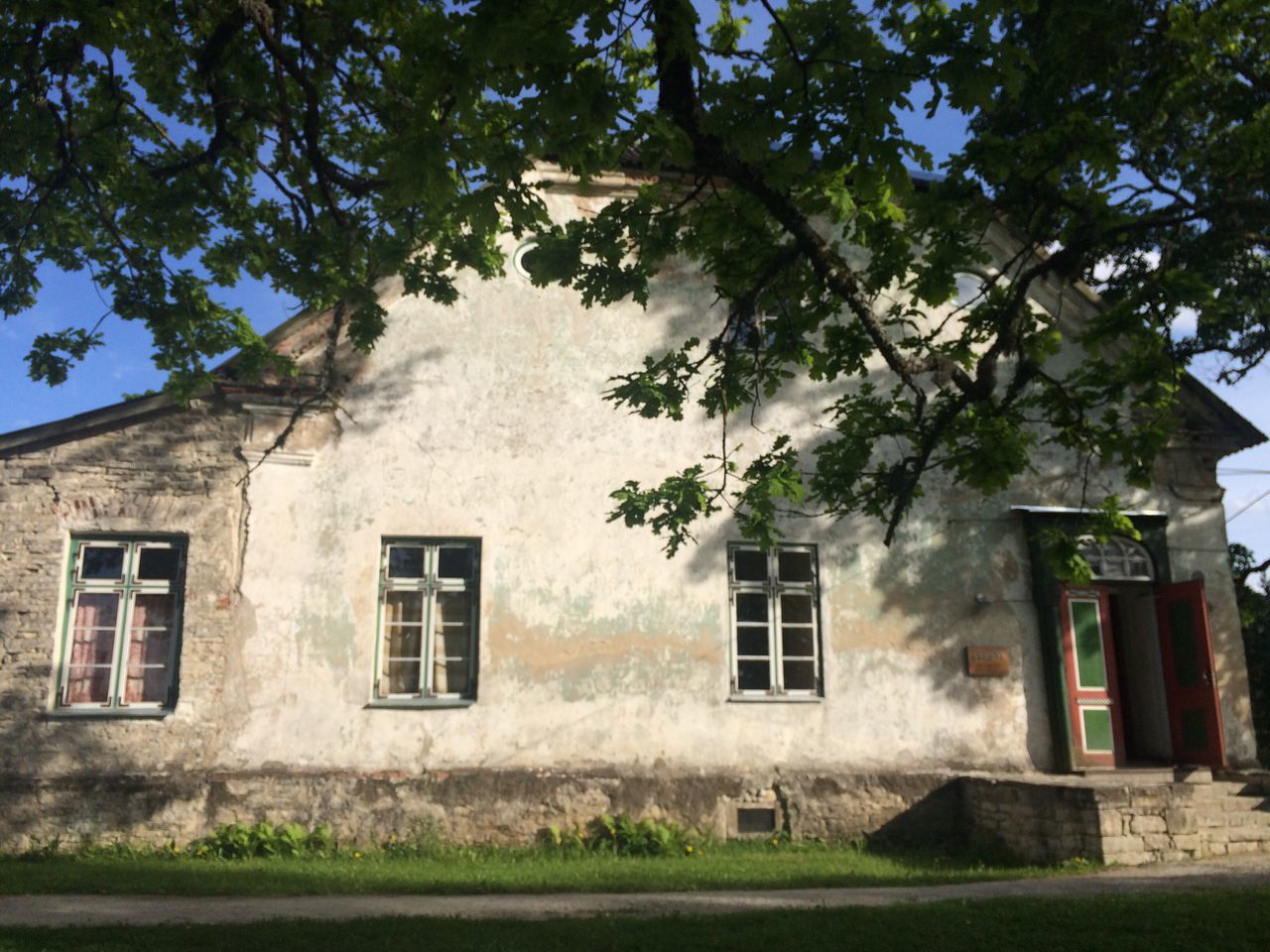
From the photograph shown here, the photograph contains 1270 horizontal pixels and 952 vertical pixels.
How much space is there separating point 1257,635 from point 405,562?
39.0ft

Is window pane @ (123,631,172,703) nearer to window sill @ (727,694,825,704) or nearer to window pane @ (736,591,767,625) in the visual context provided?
window sill @ (727,694,825,704)

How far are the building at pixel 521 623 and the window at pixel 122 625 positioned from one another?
1.1 inches

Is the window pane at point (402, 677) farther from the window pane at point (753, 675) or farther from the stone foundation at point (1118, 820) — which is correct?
the stone foundation at point (1118, 820)

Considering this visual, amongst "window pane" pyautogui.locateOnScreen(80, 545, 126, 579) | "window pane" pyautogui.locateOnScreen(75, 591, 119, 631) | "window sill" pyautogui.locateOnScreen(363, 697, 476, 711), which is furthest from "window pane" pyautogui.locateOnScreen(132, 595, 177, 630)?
"window sill" pyautogui.locateOnScreen(363, 697, 476, 711)

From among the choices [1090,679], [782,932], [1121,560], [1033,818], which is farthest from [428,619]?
[1121,560]

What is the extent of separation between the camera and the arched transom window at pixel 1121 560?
38.1 ft

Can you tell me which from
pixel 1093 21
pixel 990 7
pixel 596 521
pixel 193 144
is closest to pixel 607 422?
pixel 596 521

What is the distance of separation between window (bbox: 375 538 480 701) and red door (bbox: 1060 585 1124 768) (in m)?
6.01

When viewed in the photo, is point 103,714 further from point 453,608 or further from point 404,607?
point 453,608

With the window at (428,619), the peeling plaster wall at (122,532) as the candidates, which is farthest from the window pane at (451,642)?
the peeling plaster wall at (122,532)

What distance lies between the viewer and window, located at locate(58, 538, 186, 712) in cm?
956

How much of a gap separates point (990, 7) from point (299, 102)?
4.98 metres

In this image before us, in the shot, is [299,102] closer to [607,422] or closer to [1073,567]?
[607,422]

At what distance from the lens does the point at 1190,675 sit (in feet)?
36.8
